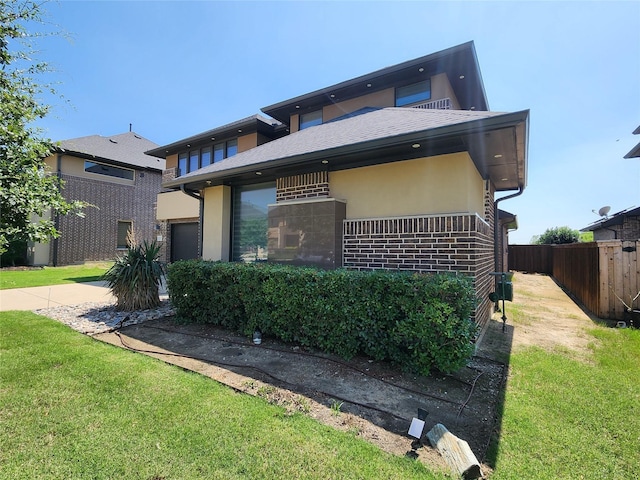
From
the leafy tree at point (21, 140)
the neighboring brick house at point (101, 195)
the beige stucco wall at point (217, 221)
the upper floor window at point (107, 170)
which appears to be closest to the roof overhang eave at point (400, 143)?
the beige stucco wall at point (217, 221)

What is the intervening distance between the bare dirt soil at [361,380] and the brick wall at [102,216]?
1389 centimetres

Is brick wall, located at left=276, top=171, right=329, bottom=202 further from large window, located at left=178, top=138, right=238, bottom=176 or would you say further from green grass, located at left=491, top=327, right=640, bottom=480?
large window, located at left=178, top=138, right=238, bottom=176

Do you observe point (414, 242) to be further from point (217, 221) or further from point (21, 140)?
point (217, 221)

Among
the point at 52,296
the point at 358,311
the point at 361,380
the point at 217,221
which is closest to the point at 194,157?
the point at 52,296

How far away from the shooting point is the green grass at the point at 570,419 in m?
2.14

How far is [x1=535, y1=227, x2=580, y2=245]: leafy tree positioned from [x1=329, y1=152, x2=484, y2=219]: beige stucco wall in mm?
23649

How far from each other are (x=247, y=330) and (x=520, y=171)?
6127 millimetres

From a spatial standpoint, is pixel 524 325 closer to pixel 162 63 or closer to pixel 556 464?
pixel 556 464

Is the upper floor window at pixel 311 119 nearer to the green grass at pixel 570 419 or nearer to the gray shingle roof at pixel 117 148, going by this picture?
the green grass at pixel 570 419

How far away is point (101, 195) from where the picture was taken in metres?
17.9

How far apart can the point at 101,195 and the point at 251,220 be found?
51.4 feet

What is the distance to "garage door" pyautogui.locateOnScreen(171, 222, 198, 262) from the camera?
13008 mm

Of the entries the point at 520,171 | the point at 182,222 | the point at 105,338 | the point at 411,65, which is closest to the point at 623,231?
the point at 520,171

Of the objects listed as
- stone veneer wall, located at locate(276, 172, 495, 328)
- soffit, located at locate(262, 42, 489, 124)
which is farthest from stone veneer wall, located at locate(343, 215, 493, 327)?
soffit, located at locate(262, 42, 489, 124)
